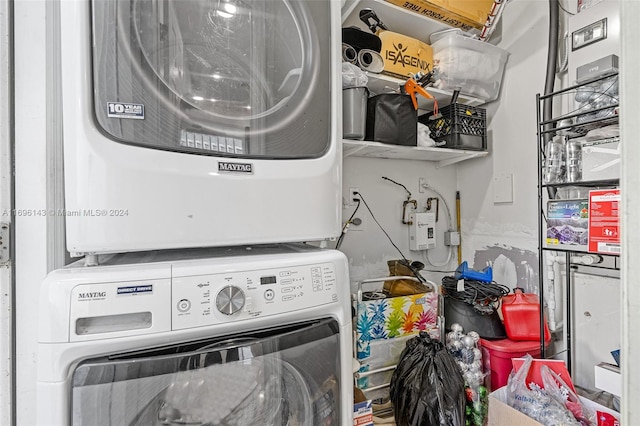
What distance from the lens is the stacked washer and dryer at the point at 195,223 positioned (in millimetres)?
637

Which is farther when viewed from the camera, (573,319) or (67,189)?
(573,319)

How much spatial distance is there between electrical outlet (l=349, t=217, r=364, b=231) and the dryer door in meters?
1.18

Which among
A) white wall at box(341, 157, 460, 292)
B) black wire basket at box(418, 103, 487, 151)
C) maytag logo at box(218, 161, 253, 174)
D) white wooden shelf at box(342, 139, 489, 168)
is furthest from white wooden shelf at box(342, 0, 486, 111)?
maytag logo at box(218, 161, 253, 174)

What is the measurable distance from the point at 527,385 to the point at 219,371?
4.59 ft

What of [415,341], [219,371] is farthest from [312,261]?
[415,341]

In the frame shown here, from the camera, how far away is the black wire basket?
1.90 m

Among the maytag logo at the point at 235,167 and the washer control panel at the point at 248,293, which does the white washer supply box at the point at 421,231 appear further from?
the maytag logo at the point at 235,167

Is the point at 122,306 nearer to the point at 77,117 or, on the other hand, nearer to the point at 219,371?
the point at 219,371

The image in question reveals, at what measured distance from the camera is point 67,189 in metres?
0.70

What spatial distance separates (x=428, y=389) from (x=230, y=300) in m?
1.09

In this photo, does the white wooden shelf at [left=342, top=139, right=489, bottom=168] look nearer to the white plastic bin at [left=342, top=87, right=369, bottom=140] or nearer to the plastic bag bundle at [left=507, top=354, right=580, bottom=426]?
the white plastic bin at [left=342, top=87, right=369, bottom=140]

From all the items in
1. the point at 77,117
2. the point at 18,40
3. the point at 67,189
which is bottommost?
the point at 67,189

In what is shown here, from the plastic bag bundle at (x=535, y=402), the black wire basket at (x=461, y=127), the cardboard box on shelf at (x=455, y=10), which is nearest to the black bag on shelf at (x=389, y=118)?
the black wire basket at (x=461, y=127)

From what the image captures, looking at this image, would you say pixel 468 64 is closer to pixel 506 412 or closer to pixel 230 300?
pixel 506 412
